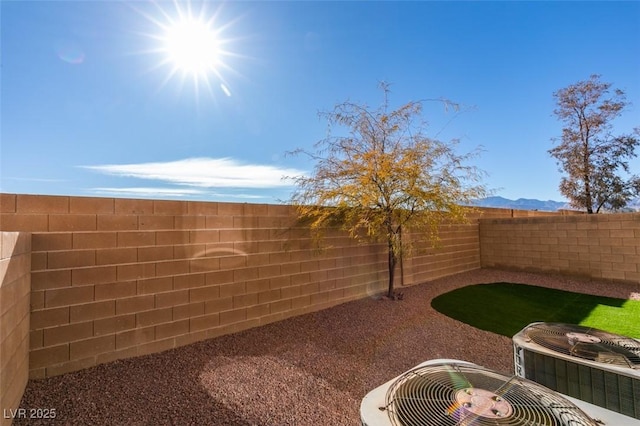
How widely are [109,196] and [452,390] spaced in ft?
11.8

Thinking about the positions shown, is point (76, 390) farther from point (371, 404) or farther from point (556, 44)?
point (556, 44)

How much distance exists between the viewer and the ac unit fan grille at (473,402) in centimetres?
124

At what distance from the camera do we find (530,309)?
570 centimetres

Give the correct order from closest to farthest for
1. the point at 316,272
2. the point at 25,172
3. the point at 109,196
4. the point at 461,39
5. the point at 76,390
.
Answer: the point at 76,390 < the point at 25,172 < the point at 109,196 < the point at 316,272 < the point at 461,39

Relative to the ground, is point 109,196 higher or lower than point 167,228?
higher

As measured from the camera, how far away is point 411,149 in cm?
525

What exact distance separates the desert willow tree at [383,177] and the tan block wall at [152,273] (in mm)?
624

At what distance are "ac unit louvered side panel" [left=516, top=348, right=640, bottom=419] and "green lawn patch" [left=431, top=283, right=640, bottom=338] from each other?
8.50 feet

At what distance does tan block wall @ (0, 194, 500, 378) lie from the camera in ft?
9.61

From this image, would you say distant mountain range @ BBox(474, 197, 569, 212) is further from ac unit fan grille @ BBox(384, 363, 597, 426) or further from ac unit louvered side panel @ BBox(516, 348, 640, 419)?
ac unit fan grille @ BBox(384, 363, 597, 426)

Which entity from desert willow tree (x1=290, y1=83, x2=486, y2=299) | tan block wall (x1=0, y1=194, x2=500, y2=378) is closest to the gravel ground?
tan block wall (x1=0, y1=194, x2=500, y2=378)

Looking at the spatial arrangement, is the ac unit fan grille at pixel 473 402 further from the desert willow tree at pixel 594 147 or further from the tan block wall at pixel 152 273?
the desert willow tree at pixel 594 147

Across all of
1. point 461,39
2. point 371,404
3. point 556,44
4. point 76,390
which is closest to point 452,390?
point 371,404

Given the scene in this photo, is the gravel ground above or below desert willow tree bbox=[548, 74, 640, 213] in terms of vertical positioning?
below
